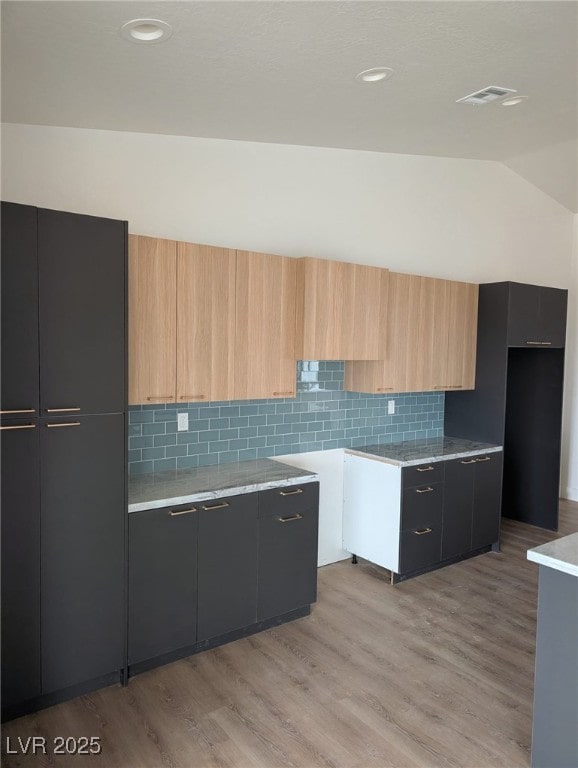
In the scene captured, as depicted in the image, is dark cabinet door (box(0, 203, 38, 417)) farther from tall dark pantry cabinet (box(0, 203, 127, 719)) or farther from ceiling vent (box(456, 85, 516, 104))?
ceiling vent (box(456, 85, 516, 104))

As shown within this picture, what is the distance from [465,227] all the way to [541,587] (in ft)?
12.1

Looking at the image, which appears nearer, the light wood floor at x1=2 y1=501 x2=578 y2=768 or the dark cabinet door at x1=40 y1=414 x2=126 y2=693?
the light wood floor at x1=2 y1=501 x2=578 y2=768

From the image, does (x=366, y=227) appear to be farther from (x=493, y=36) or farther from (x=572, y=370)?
(x=572, y=370)

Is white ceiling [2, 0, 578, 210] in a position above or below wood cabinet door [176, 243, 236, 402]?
above

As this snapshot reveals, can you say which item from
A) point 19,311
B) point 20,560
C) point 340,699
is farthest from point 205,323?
point 340,699

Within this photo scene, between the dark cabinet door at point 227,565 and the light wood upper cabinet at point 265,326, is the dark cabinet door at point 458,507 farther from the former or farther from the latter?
the dark cabinet door at point 227,565

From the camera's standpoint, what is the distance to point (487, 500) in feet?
15.2

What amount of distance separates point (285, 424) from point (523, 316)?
91.0 inches

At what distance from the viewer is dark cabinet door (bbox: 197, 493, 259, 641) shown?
120 inches

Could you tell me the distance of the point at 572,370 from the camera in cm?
641

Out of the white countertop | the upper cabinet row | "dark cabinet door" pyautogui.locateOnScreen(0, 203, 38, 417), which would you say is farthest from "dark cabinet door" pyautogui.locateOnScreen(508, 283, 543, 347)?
"dark cabinet door" pyautogui.locateOnScreen(0, 203, 38, 417)

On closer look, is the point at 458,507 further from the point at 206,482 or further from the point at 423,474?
the point at 206,482

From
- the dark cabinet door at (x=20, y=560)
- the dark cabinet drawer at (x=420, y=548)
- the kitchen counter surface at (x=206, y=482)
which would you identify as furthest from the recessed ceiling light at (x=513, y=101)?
the dark cabinet door at (x=20, y=560)

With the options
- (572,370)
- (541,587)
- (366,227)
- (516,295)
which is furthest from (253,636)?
(572,370)
